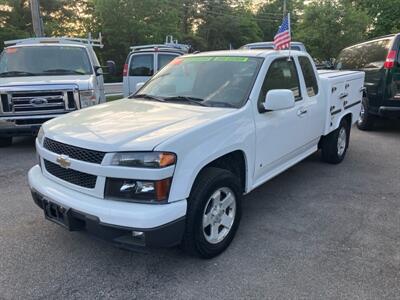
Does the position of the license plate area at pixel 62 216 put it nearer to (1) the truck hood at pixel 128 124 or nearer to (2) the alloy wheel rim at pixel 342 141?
(1) the truck hood at pixel 128 124

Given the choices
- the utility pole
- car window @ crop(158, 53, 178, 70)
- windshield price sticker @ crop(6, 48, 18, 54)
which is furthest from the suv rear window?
the utility pole

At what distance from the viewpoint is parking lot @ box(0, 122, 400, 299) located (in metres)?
2.98

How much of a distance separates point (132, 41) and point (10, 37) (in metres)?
7.83

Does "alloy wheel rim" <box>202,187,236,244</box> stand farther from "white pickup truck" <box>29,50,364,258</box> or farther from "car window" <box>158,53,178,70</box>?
"car window" <box>158,53,178,70</box>

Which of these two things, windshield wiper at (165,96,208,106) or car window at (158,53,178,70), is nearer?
windshield wiper at (165,96,208,106)

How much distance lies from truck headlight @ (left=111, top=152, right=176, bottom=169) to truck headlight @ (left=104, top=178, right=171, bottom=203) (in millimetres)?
117

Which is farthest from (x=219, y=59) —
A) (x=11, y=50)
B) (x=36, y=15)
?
(x=36, y=15)

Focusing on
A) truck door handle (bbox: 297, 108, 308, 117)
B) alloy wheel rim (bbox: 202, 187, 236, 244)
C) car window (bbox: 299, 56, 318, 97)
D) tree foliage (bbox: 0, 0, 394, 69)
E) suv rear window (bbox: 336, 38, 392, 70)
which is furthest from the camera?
tree foliage (bbox: 0, 0, 394, 69)

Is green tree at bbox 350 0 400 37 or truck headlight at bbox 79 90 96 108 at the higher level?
green tree at bbox 350 0 400 37

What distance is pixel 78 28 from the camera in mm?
30000

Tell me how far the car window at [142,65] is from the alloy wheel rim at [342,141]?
20.6ft

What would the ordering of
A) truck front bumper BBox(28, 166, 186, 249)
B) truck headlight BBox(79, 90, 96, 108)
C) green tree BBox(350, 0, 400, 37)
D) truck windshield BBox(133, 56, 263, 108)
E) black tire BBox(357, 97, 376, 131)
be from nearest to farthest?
truck front bumper BBox(28, 166, 186, 249) → truck windshield BBox(133, 56, 263, 108) → truck headlight BBox(79, 90, 96, 108) → black tire BBox(357, 97, 376, 131) → green tree BBox(350, 0, 400, 37)

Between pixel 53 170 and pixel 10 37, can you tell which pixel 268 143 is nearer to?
pixel 53 170

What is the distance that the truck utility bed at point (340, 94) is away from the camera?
18.0ft
